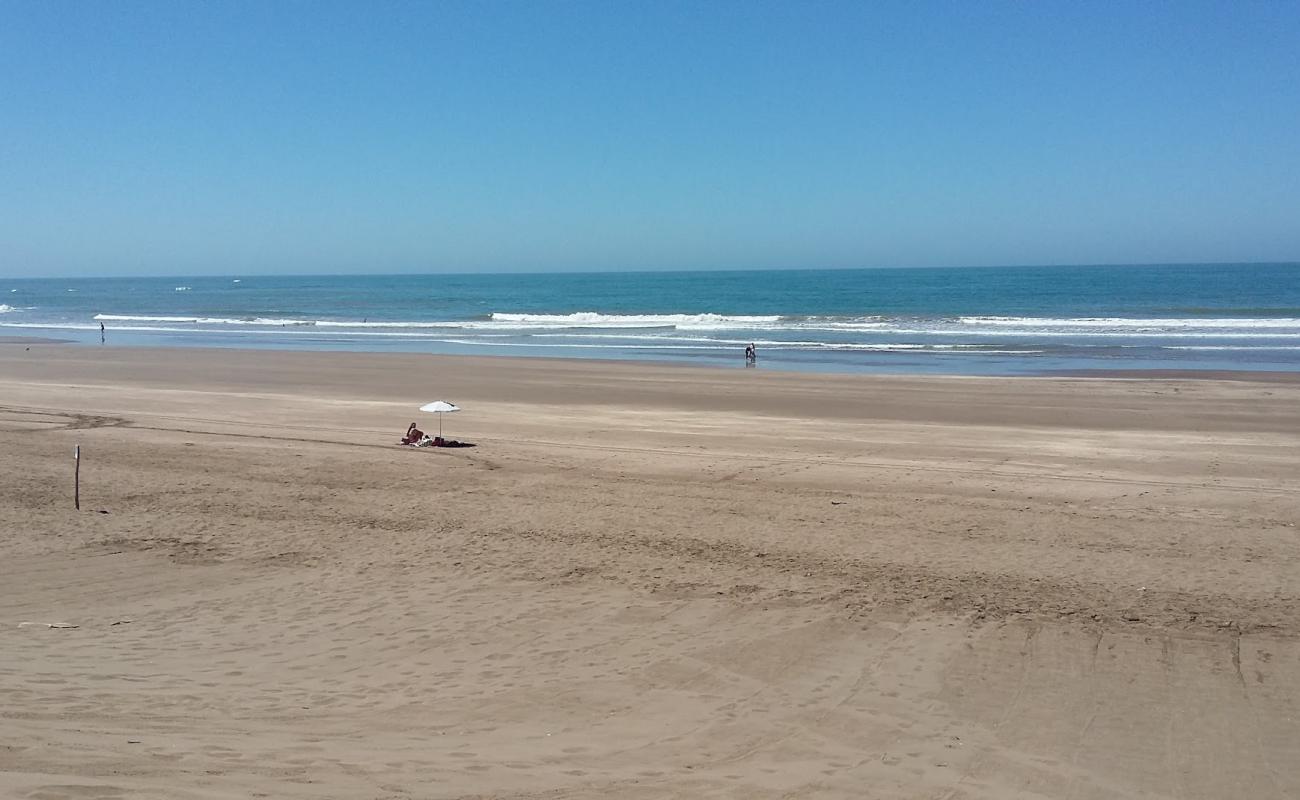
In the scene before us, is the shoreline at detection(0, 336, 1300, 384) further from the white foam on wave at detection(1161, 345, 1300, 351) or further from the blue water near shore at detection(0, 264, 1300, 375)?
the white foam on wave at detection(1161, 345, 1300, 351)

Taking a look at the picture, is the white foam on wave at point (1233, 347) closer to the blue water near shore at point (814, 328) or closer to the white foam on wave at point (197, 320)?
the blue water near shore at point (814, 328)

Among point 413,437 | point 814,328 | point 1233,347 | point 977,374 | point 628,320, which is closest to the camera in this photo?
point 413,437

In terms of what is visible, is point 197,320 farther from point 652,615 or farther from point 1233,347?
point 652,615

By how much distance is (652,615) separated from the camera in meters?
8.62

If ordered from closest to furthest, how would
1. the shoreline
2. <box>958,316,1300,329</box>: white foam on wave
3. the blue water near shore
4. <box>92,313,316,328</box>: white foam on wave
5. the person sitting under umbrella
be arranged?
the person sitting under umbrella
the shoreline
the blue water near shore
<box>958,316,1300,329</box>: white foam on wave
<box>92,313,316,328</box>: white foam on wave

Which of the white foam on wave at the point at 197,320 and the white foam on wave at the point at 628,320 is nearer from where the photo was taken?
the white foam on wave at the point at 628,320

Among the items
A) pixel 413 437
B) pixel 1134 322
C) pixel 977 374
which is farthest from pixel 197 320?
pixel 1134 322

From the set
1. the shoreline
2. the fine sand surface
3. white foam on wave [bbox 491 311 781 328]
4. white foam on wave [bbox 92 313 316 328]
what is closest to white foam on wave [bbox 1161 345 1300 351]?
the shoreline

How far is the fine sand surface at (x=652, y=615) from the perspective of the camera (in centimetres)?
565

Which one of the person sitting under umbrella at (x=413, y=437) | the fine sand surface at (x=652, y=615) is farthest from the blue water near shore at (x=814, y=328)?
the fine sand surface at (x=652, y=615)

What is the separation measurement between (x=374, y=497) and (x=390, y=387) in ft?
47.2

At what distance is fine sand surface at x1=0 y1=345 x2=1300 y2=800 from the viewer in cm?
565

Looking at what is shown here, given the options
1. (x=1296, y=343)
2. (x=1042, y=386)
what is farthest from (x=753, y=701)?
(x=1296, y=343)

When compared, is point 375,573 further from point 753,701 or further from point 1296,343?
point 1296,343
